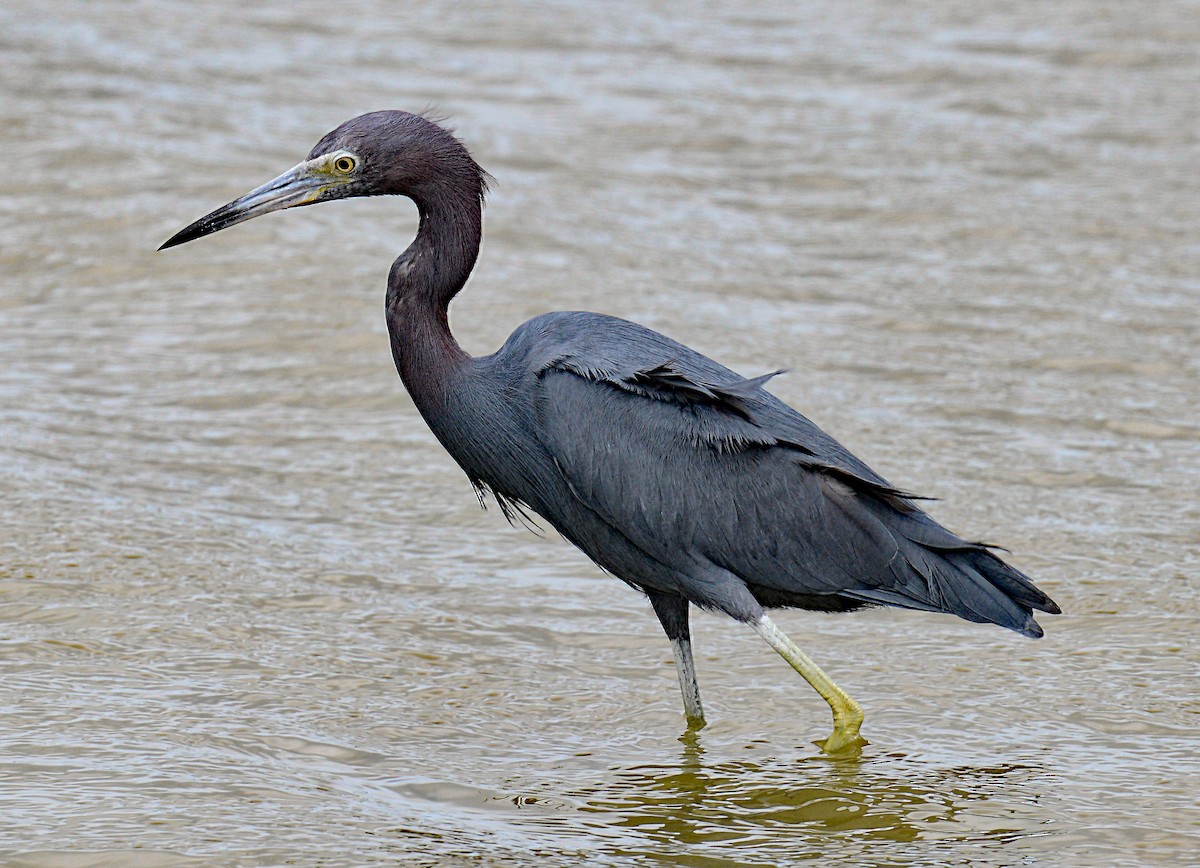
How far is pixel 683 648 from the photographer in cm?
635

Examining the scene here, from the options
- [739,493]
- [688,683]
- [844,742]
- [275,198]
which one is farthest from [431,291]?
[844,742]

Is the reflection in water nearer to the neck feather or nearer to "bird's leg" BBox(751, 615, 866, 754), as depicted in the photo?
"bird's leg" BBox(751, 615, 866, 754)

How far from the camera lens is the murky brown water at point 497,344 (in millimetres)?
5754

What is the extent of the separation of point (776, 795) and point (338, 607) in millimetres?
2361

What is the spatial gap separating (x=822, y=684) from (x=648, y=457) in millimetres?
1011

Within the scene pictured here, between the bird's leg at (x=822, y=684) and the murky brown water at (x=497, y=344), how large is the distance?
126mm

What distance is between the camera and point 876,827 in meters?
5.68

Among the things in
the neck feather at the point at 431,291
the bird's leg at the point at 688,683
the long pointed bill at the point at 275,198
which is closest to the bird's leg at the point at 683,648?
the bird's leg at the point at 688,683

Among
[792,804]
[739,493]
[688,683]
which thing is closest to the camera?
[792,804]

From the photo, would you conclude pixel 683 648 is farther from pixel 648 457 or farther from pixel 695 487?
pixel 648 457

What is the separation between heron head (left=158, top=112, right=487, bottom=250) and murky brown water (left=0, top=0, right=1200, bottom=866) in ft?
5.95

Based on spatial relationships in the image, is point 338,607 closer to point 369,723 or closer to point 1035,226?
point 369,723

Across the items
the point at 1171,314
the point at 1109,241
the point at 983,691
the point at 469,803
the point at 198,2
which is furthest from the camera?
the point at 198,2

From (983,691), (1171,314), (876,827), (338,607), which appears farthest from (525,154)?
(876,827)
